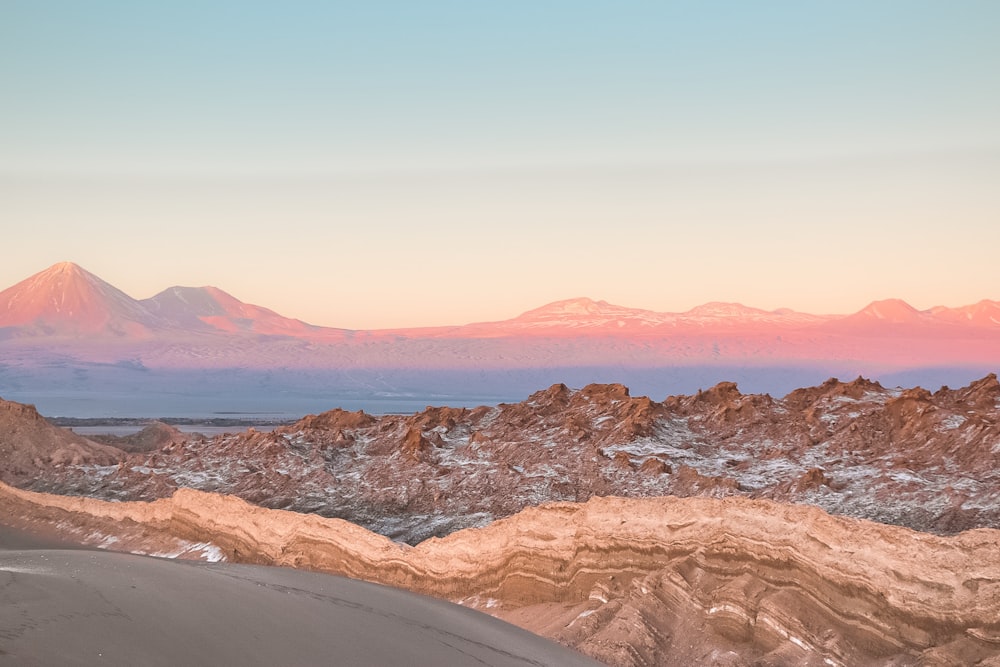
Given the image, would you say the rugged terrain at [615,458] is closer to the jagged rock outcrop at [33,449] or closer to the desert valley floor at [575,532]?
the desert valley floor at [575,532]

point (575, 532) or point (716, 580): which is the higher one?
point (575, 532)

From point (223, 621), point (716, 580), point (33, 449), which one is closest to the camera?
point (223, 621)

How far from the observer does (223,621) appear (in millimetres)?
8953

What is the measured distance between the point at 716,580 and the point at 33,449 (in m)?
30.1

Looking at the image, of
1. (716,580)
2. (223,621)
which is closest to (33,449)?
(223,621)

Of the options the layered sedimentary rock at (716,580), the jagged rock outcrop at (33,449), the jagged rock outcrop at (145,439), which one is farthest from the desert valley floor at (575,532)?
the jagged rock outcrop at (145,439)

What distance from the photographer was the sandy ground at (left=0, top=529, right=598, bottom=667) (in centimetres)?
717

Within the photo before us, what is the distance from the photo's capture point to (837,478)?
18.0m

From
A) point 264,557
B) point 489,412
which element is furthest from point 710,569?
point 489,412

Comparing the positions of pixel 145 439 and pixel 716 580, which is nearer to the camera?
pixel 716 580

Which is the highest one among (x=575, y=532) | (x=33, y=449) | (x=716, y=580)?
(x=575, y=532)

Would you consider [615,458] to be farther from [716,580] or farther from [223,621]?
[223,621]

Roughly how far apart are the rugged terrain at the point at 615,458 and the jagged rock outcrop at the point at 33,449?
234cm

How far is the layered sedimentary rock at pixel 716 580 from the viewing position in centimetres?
1023
